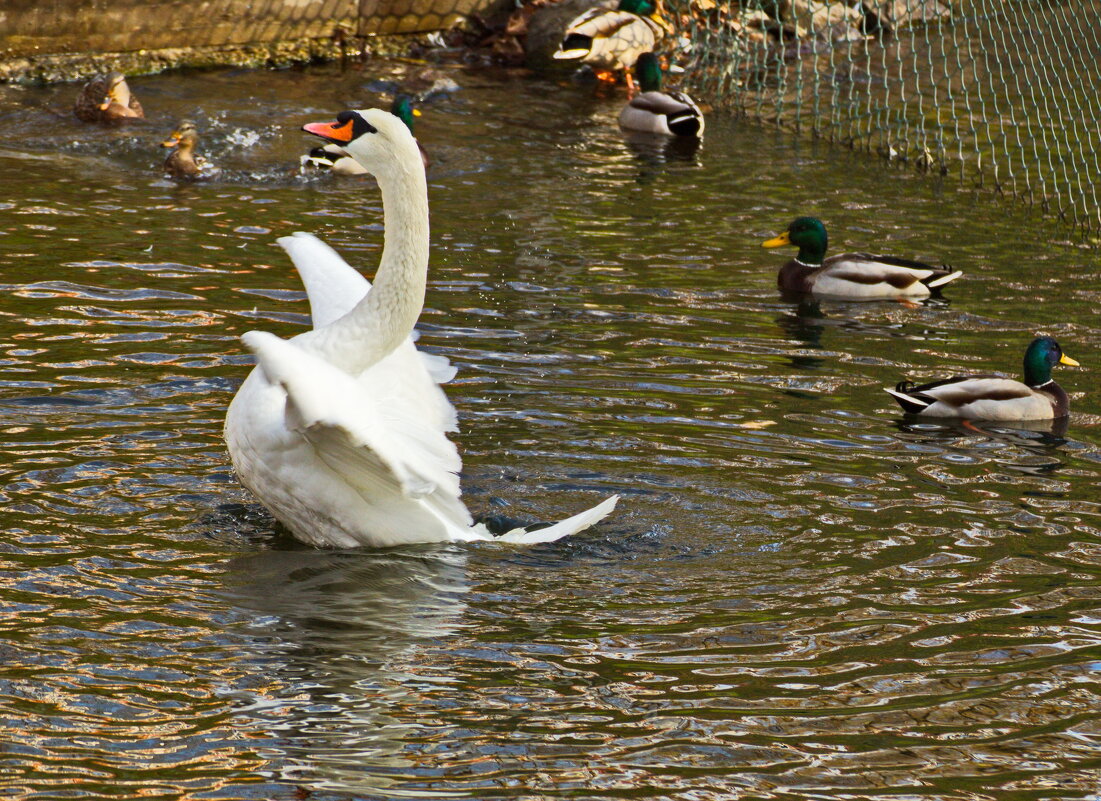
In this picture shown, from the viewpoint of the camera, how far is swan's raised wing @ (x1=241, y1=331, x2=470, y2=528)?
5.37 meters

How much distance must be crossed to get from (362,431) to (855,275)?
698 centimetres

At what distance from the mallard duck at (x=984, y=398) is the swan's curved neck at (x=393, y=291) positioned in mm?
3515

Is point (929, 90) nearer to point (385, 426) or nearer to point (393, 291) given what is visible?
point (393, 291)

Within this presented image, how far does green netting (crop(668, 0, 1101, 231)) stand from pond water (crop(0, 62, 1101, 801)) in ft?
7.31

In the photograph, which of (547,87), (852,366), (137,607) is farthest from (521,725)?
(547,87)

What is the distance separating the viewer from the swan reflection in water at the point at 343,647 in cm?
496

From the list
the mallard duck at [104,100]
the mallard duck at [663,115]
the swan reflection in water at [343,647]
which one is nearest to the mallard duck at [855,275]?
the mallard duck at [663,115]

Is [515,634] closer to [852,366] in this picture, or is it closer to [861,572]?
[861,572]

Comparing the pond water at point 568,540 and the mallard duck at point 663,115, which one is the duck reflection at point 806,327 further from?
the mallard duck at point 663,115

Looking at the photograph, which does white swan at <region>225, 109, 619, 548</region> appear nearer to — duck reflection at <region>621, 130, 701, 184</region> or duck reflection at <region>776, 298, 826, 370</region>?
duck reflection at <region>776, 298, 826, 370</region>

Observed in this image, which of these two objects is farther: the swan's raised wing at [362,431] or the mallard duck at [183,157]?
the mallard duck at [183,157]

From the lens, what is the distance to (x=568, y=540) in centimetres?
702

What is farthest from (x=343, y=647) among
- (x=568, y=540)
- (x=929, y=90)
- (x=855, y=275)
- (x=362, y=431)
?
(x=929, y=90)

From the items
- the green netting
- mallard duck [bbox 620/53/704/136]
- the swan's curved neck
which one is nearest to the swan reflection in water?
the swan's curved neck
